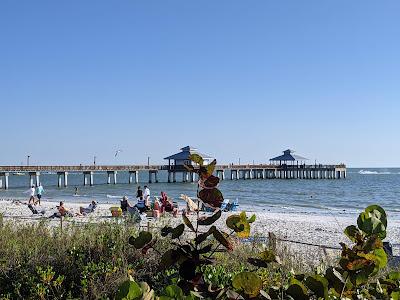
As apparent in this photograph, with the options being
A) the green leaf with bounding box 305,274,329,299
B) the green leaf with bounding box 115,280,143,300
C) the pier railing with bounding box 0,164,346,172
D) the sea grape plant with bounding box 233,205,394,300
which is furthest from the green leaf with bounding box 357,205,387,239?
the pier railing with bounding box 0,164,346,172

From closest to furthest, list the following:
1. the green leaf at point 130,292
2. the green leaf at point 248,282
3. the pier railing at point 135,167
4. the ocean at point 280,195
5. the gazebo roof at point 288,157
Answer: the green leaf at point 130,292 < the green leaf at point 248,282 < the ocean at point 280,195 < the pier railing at point 135,167 < the gazebo roof at point 288,157

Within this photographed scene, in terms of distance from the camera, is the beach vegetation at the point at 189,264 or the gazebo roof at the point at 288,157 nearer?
the beach vegetation at the point at 189,264

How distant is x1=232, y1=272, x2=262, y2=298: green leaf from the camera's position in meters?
1.41

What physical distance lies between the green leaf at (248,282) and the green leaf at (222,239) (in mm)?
365

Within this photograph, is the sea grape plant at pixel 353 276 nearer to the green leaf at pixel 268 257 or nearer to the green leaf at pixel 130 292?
the green leaf at pixel 268 257

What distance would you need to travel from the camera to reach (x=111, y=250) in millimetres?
4898

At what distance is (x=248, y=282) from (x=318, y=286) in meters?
0.23

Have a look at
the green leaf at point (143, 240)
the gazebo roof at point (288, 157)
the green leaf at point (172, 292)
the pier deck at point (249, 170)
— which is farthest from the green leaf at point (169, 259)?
the gazebo roof at point (288, 157)

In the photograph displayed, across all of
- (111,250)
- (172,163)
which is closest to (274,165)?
(172,163)

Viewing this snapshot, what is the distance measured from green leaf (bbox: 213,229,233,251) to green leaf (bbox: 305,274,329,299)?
39 centimetres

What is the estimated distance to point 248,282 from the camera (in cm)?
142

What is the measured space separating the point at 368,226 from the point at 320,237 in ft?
42.8

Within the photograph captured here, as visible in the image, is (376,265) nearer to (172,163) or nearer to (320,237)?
(320,237)

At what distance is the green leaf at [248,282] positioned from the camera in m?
1.41
